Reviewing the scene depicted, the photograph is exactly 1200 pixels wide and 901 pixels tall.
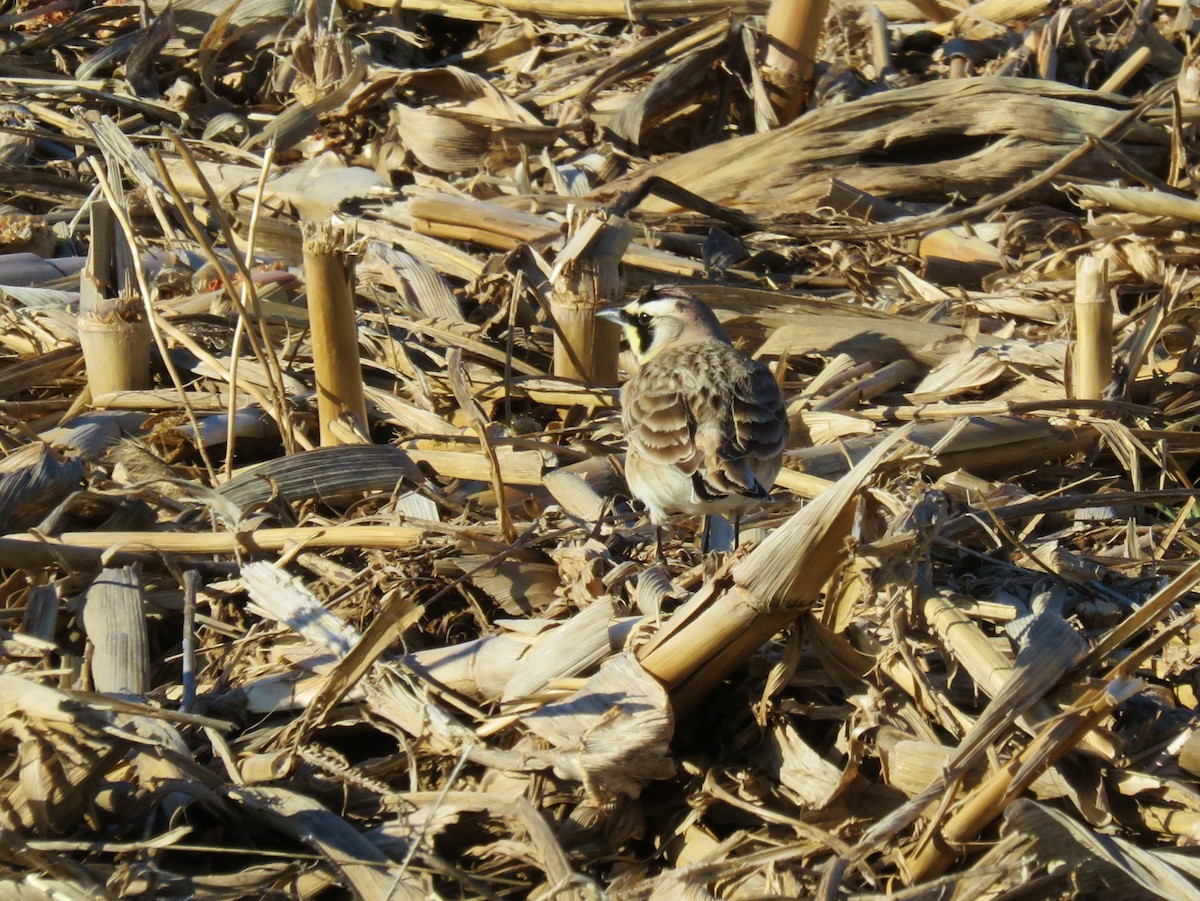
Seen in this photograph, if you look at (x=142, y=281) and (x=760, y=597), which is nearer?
(x=760, y=597)

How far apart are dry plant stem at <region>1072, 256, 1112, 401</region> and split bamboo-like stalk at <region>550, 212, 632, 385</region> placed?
165cm

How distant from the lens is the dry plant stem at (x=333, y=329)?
193 inches

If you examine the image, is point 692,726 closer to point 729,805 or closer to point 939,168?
point 729,805

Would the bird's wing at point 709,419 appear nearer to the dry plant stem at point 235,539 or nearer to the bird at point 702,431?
the bird at point 702,431

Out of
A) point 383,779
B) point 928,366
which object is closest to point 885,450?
point 383,779

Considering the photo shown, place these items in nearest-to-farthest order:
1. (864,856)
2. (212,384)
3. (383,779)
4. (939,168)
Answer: (864,856), (383,779), (212,384), (939,168)

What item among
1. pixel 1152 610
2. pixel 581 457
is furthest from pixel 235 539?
pixel 1152 610

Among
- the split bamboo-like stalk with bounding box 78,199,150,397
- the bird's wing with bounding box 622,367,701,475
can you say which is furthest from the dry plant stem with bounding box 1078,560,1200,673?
the split bamboo-like stalk with bounding box 78,199,150,397

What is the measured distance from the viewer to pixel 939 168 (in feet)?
23.4

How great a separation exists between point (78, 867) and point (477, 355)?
307cm

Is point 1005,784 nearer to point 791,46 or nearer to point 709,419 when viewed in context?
point 709,419

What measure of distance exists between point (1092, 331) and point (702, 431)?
158 cm

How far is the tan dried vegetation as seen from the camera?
11.3 feet

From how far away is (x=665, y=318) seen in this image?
5512 millimetres
